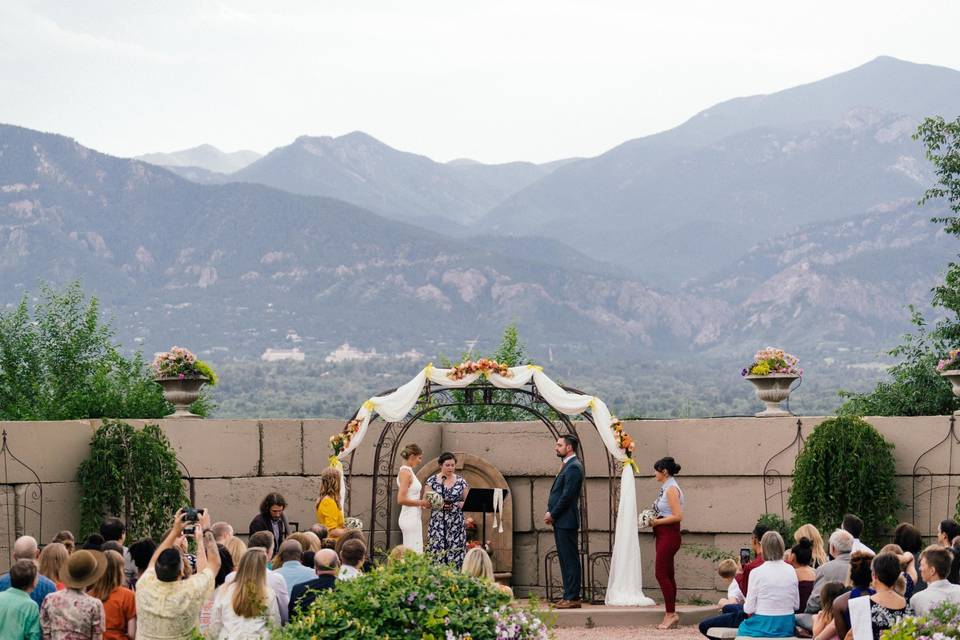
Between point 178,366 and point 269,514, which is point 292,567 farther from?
point 178,366

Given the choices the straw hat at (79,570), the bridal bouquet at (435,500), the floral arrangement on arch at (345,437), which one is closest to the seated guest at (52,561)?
the straw hat at (79,570)

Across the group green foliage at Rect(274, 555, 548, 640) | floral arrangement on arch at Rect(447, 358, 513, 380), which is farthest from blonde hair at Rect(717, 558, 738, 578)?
green foliage at Rect(274, 555, 548, 640)

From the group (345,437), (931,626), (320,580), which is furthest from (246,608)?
(345,437)

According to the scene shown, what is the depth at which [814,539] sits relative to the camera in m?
10.2

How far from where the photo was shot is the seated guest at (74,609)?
740 cm

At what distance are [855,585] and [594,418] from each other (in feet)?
20.1

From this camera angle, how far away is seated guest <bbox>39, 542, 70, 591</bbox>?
27.9 ft

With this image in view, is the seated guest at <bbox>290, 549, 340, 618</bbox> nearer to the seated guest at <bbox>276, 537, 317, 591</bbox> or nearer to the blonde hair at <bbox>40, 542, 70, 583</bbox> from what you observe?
the seated guest at <bbox>276, 537, 317, 591</bbox>

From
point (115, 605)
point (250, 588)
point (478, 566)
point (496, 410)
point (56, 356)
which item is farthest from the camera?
point (56, 356)

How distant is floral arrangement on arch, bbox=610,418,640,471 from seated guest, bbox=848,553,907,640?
6.28 meters

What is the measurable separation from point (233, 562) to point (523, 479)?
6638 millimetres

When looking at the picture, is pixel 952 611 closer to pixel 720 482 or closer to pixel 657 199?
pixel 720 482

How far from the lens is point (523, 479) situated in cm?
1535

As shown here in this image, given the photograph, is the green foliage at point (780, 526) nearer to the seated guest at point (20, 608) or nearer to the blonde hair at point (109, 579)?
the blonde hair at point (109, 579)
